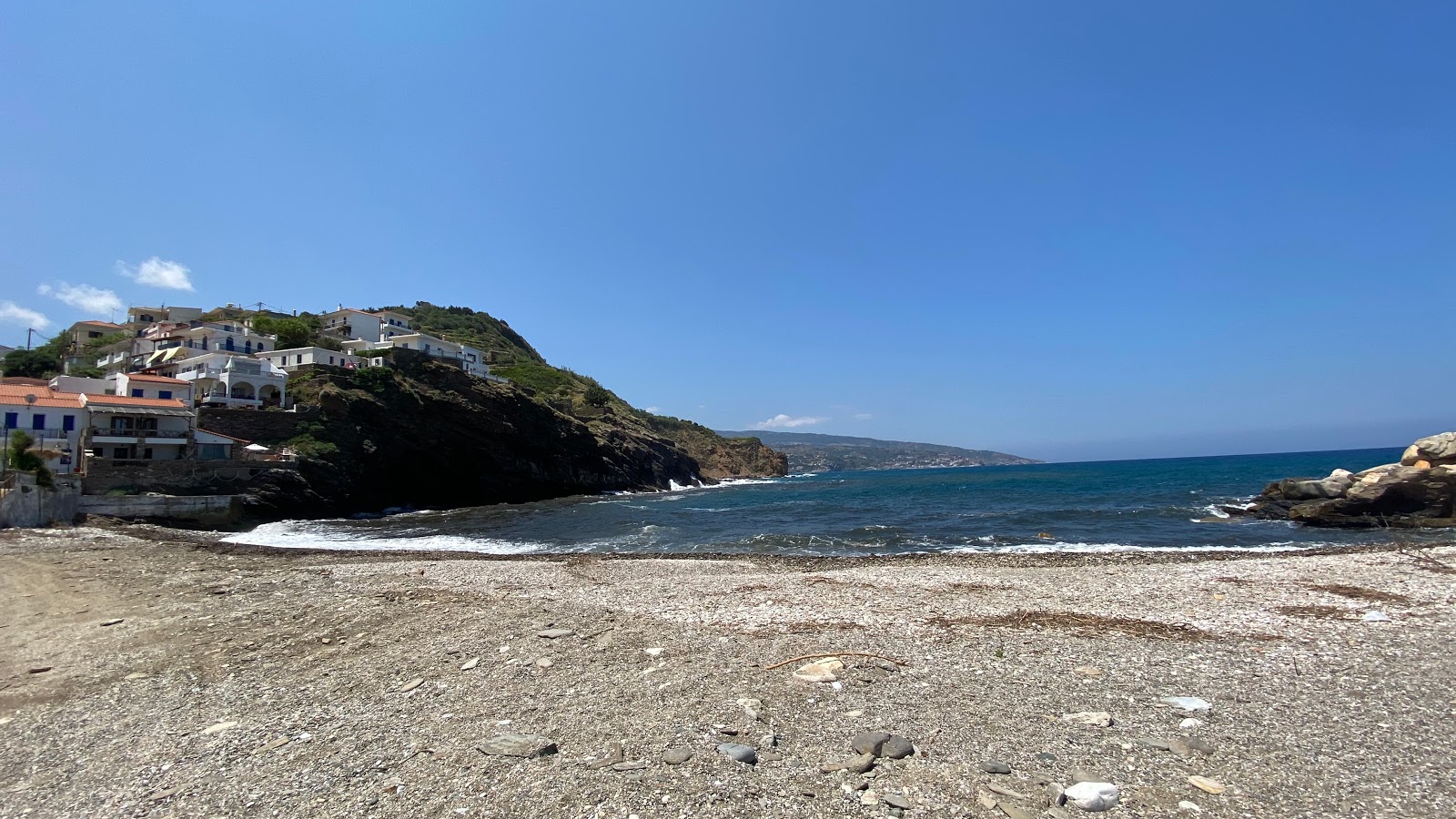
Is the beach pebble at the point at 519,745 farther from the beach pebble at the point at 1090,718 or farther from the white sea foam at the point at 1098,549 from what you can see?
the white sea foam at the point at 1098,549

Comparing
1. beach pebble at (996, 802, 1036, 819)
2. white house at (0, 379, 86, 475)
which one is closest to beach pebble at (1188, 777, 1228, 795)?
beach pebble at (996, 802, 1036, 819)

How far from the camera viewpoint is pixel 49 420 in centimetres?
3619

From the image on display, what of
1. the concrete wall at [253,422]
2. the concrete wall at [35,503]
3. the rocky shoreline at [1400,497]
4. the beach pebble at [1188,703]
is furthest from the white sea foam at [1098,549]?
the concrete wall at [253,422]

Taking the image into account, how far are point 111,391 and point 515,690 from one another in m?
60.1

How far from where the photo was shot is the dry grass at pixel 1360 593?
39.1 feet

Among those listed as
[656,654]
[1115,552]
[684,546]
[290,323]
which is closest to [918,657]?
[656,654]

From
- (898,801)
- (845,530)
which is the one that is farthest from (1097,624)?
(845,530)

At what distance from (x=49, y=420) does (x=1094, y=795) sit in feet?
179

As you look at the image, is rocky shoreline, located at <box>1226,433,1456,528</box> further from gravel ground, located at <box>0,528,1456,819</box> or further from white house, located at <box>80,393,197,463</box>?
white house, located at <box>80,393,197,463</box>

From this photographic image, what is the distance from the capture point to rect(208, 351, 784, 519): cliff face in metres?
44.8

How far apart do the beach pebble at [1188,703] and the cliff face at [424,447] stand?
46522mm

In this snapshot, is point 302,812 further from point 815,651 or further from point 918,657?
point 918,657

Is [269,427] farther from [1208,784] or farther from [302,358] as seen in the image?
[1208,784]

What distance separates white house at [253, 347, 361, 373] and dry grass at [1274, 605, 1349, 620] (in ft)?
219
